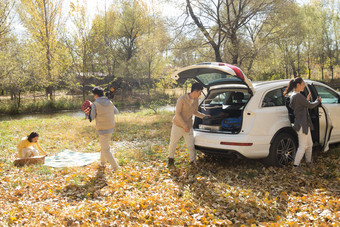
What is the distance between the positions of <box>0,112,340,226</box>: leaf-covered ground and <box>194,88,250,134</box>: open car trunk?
918mm

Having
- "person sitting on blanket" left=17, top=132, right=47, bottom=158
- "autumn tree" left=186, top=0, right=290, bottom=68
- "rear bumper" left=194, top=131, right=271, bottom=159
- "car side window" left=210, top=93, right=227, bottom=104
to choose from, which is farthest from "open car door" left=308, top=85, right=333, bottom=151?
"autumn tree" left=186, top=0, right=290, bottom=68

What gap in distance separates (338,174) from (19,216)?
5689 mm

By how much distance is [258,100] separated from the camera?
5.53 m

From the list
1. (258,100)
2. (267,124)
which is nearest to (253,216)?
(267,124)

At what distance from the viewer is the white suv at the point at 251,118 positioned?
536 centimetres

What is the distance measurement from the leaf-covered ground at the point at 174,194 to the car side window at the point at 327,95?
1235 millimetres

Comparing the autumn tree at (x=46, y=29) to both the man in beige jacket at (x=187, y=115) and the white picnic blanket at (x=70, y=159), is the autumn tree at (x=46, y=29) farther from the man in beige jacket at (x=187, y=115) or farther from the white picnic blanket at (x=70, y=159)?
the man in beige jacket at (x=187, y=115)

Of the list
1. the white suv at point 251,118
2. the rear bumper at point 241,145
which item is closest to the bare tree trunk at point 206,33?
the white suv at point 251,118

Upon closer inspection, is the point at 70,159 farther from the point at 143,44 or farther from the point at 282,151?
the point at 143,44

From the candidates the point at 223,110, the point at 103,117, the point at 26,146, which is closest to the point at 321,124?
the point at 223,110

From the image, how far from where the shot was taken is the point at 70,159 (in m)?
7.48

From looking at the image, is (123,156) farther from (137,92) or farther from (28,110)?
(137,92)

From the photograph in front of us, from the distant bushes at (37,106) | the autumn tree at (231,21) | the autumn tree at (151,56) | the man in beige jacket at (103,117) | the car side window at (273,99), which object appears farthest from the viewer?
the autumn tree at (151,56)

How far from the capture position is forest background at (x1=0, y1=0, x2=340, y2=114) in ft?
54.0
